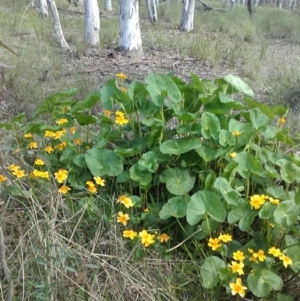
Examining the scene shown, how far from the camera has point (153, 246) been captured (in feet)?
8.59

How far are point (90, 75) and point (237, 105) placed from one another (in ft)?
13.2

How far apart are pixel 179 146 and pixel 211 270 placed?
68 cm

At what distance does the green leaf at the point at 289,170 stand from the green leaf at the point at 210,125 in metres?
0.36

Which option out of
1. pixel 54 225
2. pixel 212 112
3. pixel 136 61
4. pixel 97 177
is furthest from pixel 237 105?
pixel 136 61

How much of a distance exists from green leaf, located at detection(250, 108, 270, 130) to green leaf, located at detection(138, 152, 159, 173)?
57 cm

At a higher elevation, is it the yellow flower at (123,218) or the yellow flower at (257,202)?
the yellow flower at (257,202)

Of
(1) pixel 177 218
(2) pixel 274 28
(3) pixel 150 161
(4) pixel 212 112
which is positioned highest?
(4) pixel 212 112

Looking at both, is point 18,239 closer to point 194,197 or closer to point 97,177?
point 97,177

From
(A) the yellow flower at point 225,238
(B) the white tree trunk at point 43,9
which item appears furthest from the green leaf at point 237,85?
(B) the white tree trunk at point 43,9

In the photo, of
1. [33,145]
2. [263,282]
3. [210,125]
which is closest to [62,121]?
[33,145]

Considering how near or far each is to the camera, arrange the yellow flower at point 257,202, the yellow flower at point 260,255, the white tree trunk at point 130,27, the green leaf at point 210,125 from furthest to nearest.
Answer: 1. the white tree trunk at point 130,27
2. the green leaf at point 210,125
3. the yellow flower at point 257,202
4. the yellow flower at point 260,255

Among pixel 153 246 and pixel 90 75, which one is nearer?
pixel 153 246

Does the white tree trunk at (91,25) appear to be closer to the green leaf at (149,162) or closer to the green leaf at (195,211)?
the green leaf at (149,162)

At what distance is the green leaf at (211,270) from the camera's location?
2.36 meters
